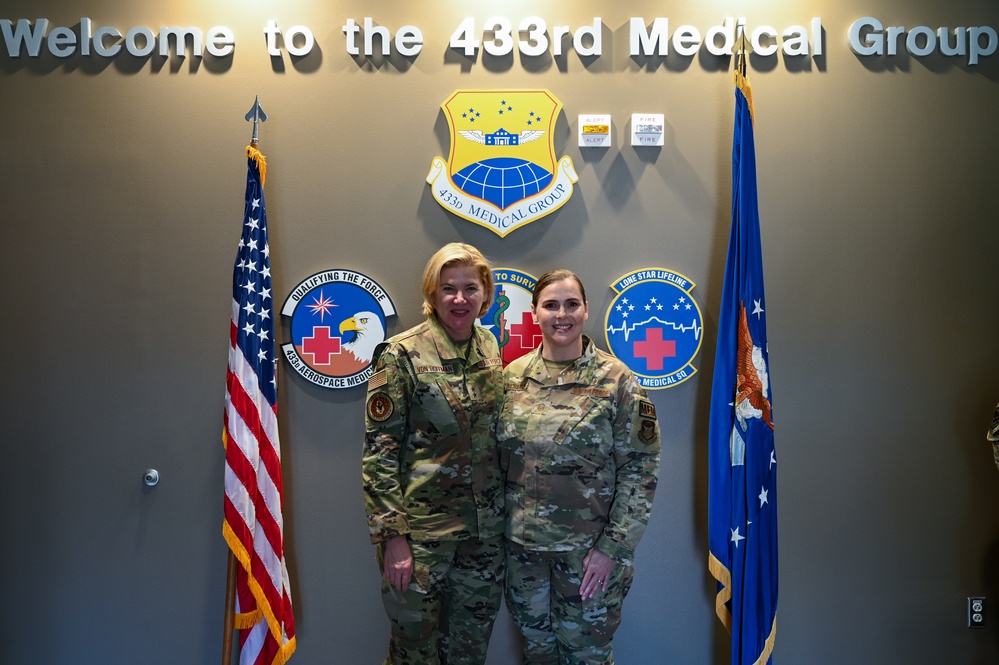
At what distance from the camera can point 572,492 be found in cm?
204

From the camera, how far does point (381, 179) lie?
252cm

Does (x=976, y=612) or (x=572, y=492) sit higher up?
(x=572, y=492)

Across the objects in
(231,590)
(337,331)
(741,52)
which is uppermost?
(741,52)

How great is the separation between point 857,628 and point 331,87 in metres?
2.53

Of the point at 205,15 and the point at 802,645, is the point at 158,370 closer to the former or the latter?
the point at 205,15

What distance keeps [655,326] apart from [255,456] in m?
1.34

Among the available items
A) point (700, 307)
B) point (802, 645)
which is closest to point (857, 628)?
point (802, 645)

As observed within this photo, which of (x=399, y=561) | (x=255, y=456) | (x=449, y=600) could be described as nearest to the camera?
(x=399, y=561)

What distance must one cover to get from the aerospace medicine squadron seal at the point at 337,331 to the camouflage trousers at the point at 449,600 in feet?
2.12

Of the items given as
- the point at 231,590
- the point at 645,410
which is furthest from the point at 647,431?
→ the point at 231,590

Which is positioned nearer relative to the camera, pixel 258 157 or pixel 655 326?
pixel 258 157

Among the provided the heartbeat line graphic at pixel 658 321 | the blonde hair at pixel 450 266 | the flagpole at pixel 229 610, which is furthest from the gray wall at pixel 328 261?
the blonde hair at pixel 450 266

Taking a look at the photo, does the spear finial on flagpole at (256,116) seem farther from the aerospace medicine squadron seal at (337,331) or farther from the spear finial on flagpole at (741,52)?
the spear finial on flagpole at (741,52)

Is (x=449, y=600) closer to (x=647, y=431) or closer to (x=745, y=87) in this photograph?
(x=647, y=431)
